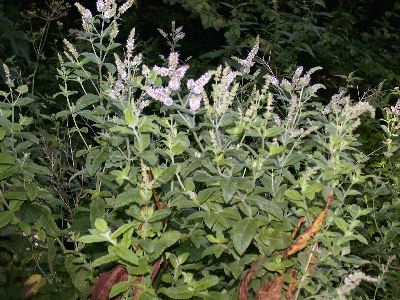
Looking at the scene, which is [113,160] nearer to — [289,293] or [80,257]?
[80,257]

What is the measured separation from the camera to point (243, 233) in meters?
2.16

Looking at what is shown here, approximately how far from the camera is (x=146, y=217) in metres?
2.21

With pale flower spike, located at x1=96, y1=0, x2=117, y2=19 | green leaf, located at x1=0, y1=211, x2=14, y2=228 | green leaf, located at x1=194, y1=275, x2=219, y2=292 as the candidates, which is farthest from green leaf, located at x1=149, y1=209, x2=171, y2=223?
pale flower spike, located at x1=96, y1=0, x2=117, y2=19

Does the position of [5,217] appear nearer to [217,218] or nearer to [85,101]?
[85,101]

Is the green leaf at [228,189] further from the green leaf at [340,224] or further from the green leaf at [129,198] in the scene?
the green leaf at [340,224]

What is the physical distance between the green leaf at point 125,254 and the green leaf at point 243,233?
329mm

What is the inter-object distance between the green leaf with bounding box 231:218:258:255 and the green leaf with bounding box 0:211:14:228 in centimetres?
82

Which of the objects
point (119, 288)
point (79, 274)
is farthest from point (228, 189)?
point (79, 274)

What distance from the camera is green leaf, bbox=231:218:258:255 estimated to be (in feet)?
7.02

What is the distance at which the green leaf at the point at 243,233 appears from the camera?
214 centimetres

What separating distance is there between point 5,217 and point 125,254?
0.56m

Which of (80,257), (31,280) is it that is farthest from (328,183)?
(31,280)

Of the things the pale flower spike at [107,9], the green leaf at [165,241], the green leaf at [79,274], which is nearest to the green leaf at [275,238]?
the green leaf at [165,241]

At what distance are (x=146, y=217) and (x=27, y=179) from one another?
0.59 metres
